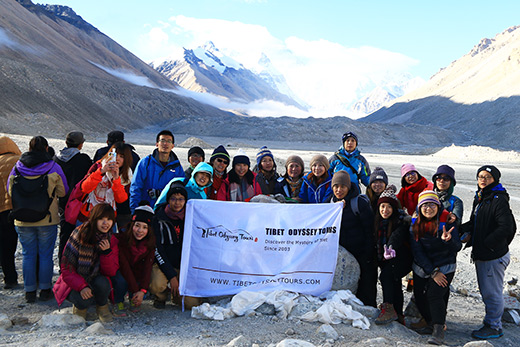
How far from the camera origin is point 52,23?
10619cm

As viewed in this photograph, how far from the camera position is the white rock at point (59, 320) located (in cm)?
460

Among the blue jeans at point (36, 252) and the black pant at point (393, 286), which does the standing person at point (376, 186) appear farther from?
the blue jeans at point (36, 252)

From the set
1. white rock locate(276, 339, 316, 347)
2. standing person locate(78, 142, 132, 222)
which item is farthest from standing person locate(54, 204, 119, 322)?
white rock locate(276, 339, 316, 347)

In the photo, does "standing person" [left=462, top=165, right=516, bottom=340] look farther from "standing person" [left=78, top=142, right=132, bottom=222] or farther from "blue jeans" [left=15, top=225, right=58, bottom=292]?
"blue jeans" [left=15, top=225, right=58, bottom=292]

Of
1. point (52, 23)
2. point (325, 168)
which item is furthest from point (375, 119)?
point (325, 168)

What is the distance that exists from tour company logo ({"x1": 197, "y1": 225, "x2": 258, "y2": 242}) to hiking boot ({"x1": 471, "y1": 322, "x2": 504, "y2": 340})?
109 inches

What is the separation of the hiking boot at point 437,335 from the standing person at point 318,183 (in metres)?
1.93

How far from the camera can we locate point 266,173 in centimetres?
648

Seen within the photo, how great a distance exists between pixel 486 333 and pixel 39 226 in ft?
17.8

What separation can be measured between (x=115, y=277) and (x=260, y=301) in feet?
5.46

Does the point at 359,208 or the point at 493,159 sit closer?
the point at 359,208

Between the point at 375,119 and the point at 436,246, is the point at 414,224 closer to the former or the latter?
the point at 436,246

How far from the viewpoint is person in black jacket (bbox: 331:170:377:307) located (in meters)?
5.32

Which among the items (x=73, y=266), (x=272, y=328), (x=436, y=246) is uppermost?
(x=436, y=246)
